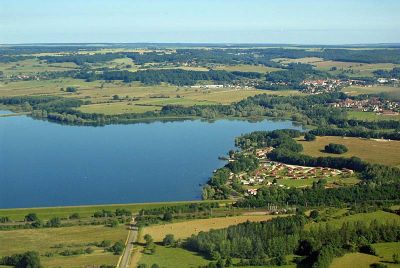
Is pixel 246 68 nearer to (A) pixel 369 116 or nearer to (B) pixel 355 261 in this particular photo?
(A) pixel 369 116

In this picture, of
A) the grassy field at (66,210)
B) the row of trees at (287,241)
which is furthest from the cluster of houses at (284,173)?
the row of trees at (287,241)

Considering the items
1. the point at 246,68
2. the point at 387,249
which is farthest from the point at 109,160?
the point at 246,68

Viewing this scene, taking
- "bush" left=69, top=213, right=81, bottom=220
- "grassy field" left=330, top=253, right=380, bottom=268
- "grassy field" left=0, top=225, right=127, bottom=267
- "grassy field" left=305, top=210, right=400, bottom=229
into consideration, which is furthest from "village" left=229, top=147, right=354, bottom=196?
"grassy field" left=330, top=253, right=380, bottom=268

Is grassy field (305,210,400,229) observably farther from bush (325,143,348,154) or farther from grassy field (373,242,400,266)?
bush (325,143,348,154)

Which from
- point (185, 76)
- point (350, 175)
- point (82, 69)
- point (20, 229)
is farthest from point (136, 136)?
point (82, 69)

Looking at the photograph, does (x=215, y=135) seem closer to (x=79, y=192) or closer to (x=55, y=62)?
(x=79, y=192)

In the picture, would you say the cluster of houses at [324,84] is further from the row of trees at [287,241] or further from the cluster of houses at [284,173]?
the row of trees at [287,241]
